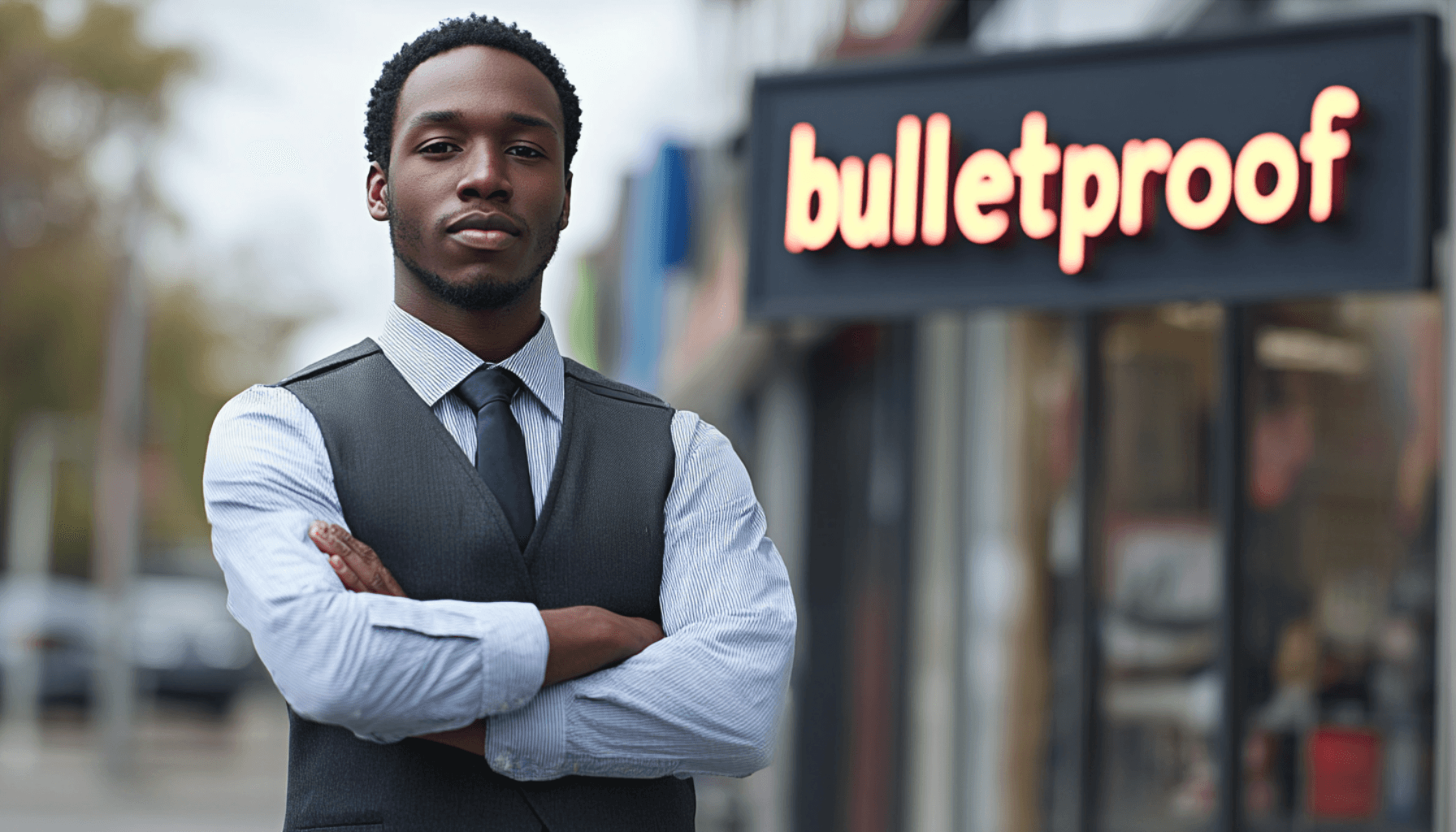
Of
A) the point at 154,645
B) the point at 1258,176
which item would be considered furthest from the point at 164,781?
the point at 1258,176

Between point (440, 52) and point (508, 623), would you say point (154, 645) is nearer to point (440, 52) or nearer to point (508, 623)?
point (440, 52)

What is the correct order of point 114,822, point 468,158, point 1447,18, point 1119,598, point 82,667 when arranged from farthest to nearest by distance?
1. point 82,667
2. point 114,822
3. point 1119,598
4. point 1447,18
5. point 468,158

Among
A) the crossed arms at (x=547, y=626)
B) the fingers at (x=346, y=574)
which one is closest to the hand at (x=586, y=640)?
the crossed arms at (x=547, y=626)

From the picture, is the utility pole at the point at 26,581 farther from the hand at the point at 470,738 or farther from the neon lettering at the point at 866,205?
the hand at the point at 470,738

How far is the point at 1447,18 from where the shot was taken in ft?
16.6

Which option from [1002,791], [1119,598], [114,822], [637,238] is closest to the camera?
[1119,598]

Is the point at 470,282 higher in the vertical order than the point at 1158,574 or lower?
higher

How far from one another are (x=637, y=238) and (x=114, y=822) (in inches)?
326

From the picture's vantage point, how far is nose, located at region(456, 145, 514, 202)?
2092 mm

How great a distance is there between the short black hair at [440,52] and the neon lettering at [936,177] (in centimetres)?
292

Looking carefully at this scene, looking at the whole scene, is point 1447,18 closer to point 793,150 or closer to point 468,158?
point 793,150

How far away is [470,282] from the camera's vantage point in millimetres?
2154

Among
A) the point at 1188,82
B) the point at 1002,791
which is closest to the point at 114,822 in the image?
the point at 1002,791

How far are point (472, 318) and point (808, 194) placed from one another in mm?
3126
